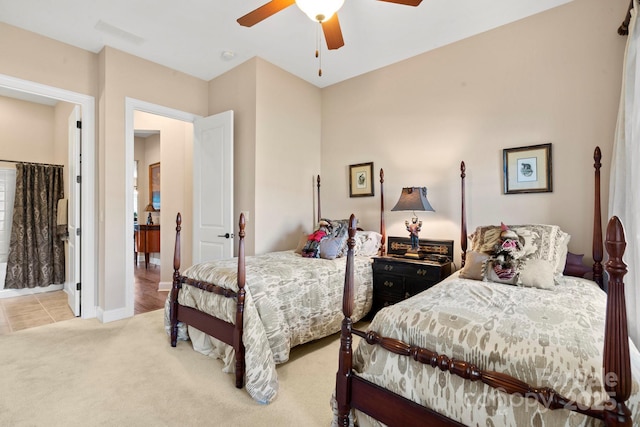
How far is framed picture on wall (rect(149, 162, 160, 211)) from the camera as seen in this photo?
269 inches

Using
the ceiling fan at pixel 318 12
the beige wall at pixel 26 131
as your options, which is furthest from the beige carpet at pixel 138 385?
the beige wall at pixel 26 131

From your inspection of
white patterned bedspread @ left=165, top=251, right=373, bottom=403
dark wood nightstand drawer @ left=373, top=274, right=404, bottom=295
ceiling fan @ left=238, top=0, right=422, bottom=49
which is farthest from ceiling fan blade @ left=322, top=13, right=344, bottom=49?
dark wood nightstand drawer @ left=373, top=274, right=404, bottom=295

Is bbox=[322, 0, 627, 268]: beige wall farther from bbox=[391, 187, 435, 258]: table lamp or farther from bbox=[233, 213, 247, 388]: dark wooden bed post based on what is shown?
bbox=[233, 213, 247, 388]: dark wooden bed post

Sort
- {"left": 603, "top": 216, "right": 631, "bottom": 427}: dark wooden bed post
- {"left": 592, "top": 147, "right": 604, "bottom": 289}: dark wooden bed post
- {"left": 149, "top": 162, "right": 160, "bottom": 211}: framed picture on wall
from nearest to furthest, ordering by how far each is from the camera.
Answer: {"left": 603, "top": 216, "right": 631, "bottom": 427}: dark wooden bed post
{"left": 592, "top": 147, "right": 604, "bottom": 289}: dark wooden bed post
{"left": 149, "top": 162, "right": 160, "bottom": 211}: framed picture on wall

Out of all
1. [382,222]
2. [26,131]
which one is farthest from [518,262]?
[26,131]

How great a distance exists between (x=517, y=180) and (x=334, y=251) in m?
1.91

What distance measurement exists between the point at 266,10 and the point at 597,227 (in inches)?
121

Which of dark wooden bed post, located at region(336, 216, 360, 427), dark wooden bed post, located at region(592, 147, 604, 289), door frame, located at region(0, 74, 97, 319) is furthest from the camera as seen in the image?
door frame, located at region(0, 74, 97, 319)

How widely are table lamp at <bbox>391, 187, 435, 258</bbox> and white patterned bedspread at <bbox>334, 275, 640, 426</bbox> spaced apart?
155 centimetres

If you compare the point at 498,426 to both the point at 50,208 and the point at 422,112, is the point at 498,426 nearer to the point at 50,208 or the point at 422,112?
the point at 422,112

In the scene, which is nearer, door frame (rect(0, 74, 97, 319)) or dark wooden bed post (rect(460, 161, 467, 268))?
dark wooden bed post (rect(460, 161, 467, 268))

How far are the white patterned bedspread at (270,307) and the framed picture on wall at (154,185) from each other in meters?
4.74

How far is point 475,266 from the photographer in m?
2.46

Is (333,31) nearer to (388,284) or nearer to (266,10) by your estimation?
(266,10)
